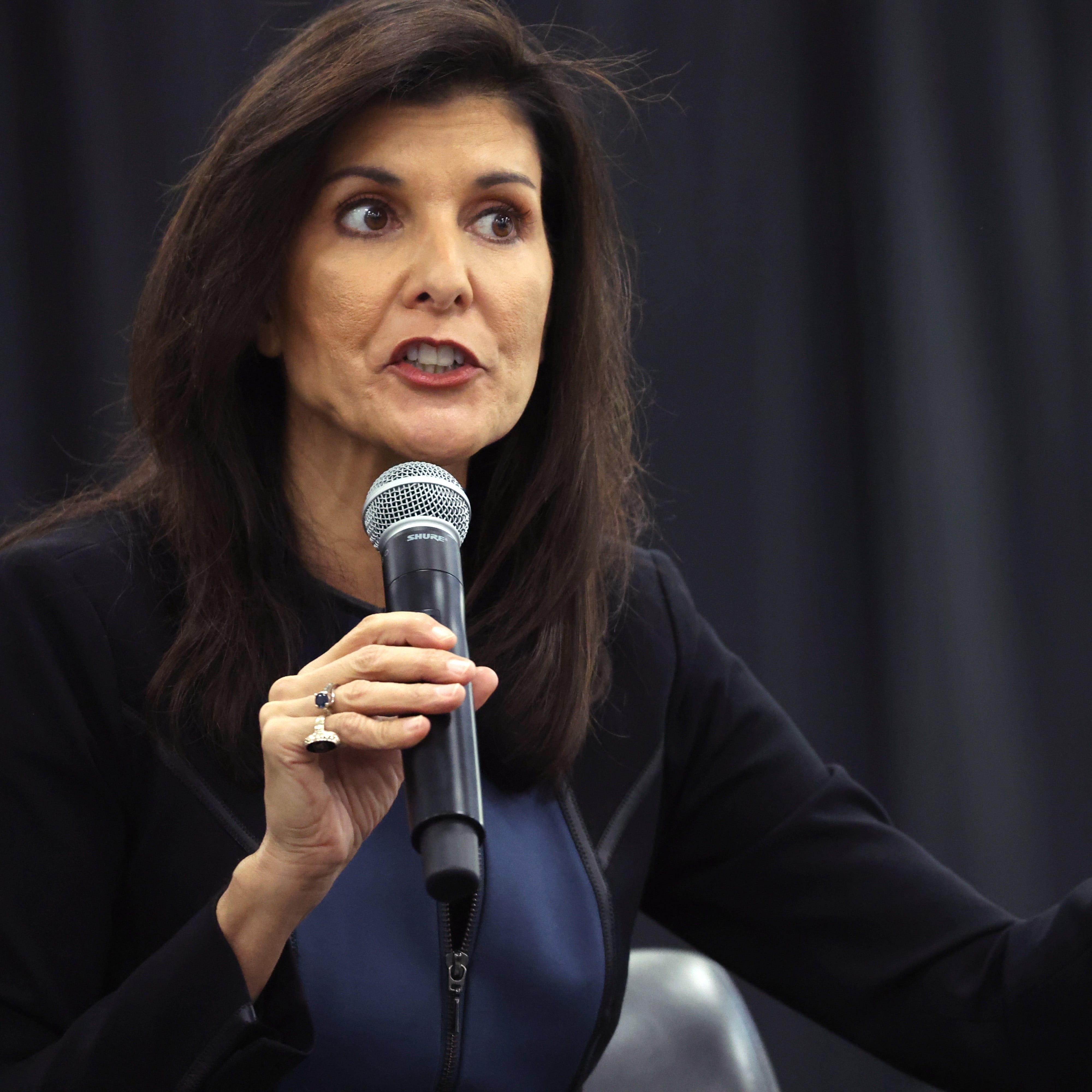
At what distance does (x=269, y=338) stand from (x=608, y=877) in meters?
0.59

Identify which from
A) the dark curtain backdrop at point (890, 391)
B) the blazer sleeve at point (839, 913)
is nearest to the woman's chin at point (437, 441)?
the blazer sleeve at point (839, 913)

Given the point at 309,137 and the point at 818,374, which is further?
the point at 818,374

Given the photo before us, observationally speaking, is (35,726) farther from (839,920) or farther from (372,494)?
(839,920)

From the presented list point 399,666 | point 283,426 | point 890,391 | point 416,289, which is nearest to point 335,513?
point 283,426

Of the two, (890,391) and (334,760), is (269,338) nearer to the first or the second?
(334,760)

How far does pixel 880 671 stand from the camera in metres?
2.33

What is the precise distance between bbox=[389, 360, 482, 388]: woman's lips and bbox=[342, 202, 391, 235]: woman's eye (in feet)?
0.41

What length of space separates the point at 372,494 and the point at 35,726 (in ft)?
1.22

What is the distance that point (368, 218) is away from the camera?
124 centimetres

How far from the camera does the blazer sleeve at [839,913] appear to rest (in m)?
1.21

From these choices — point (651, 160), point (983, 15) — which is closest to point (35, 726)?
point (651, 160)

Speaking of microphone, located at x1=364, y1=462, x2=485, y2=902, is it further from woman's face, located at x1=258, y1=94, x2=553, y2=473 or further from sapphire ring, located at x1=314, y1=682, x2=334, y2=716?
woman's face, located at x1=258, y1=94, x2=553, y2=473

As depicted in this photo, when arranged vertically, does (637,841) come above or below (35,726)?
below

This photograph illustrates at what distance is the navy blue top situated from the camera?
44.6 inches
